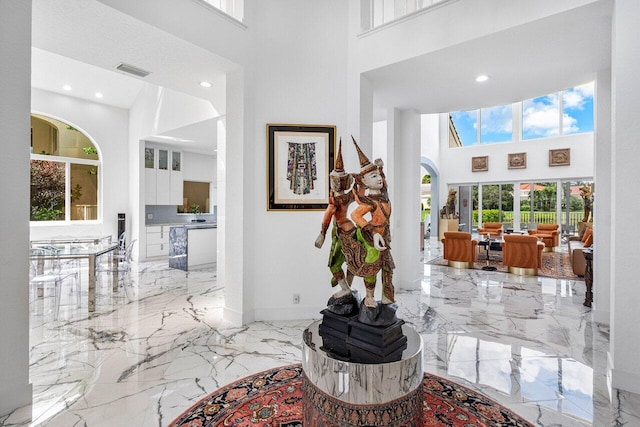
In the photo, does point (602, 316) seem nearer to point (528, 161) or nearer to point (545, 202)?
point (545, 202)

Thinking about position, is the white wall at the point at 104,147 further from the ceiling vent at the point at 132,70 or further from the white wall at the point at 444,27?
the white wall at the point at 444,27

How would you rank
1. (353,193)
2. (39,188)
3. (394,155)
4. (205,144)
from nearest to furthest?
(353,193) < (394,155) < (39,188) < (205,144)

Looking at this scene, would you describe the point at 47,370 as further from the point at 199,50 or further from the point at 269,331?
the point at 199,50

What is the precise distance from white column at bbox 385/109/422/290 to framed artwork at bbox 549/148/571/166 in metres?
7.89

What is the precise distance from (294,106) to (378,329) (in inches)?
113

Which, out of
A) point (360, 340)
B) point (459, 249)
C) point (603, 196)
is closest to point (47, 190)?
point (360, 340)

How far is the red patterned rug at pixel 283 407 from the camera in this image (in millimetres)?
1913

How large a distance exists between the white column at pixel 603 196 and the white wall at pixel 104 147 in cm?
905

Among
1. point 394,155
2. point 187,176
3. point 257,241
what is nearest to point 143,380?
point 257,241

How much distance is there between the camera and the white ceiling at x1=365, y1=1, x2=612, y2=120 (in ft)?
9.10

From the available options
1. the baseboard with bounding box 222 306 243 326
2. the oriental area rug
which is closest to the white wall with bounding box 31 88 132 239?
the baseboard with bounding box 222 306 243 326

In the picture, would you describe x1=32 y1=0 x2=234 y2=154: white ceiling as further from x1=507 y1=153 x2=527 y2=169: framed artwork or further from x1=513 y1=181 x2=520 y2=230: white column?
x1=513 y1=181 x2=520 y2=230: white column

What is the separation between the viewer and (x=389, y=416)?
1.45m

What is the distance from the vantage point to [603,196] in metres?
3.45
